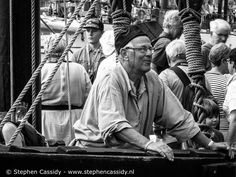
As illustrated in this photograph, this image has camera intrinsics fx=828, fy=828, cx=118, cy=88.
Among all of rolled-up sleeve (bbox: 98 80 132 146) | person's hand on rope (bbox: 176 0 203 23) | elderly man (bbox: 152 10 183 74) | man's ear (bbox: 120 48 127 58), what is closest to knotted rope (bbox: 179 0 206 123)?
person's hand on rope (bbox: 176 0 203 23)

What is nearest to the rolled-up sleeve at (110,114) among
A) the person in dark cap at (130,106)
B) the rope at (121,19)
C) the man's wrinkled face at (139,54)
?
the person in dark cap at (130,106)

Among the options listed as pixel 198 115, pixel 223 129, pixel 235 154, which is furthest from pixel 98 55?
pixel 235 154

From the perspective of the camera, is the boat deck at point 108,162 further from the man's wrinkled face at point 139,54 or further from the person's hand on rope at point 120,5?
the person's hand on rope at point 120,5

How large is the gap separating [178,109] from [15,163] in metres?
1.64

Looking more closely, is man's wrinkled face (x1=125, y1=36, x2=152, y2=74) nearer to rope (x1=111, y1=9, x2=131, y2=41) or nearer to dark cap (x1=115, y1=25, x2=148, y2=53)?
dark cap (x1=115, y1=25, x2=148, y2=53)

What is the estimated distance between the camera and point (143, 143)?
5.05 metres

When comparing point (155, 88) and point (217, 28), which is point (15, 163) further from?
point (217, 28)

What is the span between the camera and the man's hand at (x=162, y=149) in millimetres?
4840

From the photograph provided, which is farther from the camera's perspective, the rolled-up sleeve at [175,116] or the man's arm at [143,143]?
the rolled-up sleeve at [175,116]

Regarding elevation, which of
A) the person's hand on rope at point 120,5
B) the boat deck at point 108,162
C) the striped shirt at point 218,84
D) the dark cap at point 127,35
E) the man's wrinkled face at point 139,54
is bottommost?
the striped shirt at point 218,84

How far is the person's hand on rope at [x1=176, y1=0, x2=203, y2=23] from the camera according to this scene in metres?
5.82

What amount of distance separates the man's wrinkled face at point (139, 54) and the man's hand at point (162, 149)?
692mm

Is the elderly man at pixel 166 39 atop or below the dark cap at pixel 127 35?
below

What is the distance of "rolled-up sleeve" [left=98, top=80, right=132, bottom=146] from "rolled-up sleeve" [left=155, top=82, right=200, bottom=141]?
0.50 m
